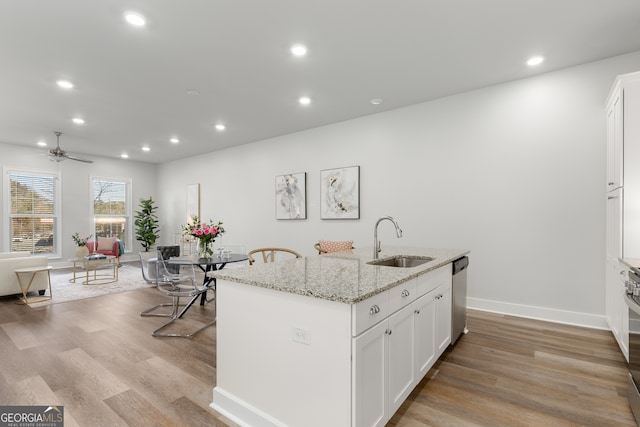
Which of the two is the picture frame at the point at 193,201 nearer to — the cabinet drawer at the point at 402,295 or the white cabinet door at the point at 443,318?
the white cabinet door at the point at 443,318

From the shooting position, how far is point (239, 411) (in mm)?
1890

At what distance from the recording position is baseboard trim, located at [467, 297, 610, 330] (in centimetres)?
336

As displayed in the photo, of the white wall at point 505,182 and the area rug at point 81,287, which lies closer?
the white wall at point 505,182

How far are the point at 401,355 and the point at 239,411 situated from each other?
1.04 m

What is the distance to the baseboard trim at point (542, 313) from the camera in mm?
3359

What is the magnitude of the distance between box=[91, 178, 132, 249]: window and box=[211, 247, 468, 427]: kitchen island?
8219mm

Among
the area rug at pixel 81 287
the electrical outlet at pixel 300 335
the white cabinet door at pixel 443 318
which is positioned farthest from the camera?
the area rug at pixel 81 287

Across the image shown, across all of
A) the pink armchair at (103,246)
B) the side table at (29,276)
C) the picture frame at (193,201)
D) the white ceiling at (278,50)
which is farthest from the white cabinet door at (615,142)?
the pink armchair at (103,246)

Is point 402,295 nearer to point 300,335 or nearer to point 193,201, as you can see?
point 300,335

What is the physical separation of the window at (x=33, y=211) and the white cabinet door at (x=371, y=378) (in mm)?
8914

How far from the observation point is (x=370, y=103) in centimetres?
451

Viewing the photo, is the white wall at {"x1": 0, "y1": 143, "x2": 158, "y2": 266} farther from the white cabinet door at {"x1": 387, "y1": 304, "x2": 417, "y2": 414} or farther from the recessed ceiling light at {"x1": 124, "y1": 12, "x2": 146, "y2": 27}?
the white cabinet door at {"x1": 387, "y1": 304, "x2": 417, "y2": 414}

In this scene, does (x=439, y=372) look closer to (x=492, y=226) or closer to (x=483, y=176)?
(x=492, y=226)

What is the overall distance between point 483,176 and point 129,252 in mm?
9086
